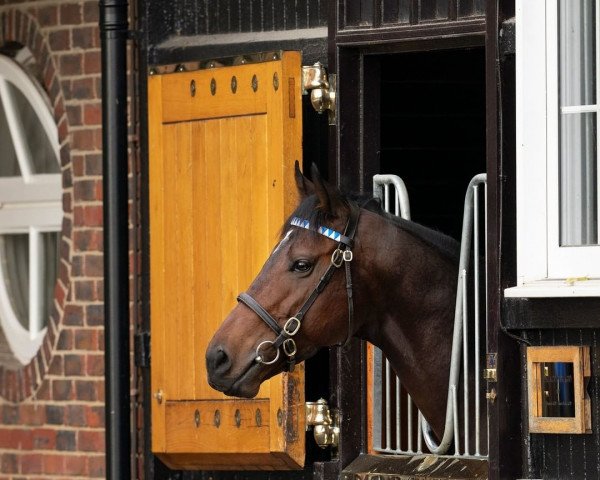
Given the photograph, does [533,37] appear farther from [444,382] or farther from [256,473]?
[256,473]

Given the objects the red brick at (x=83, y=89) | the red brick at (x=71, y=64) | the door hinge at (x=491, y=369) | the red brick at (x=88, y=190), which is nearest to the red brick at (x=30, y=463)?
the red brick at (x=88, y=190)

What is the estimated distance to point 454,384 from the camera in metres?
6.21

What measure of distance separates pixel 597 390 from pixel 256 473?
2.16 meters

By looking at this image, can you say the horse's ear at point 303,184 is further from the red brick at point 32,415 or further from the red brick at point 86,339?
the red brick at point 32,415

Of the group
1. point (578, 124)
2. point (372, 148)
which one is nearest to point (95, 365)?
point (372, 148)

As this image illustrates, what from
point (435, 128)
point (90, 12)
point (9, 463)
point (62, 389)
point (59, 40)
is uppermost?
point (90, 12)

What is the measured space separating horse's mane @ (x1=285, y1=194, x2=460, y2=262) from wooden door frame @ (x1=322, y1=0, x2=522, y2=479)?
319mm

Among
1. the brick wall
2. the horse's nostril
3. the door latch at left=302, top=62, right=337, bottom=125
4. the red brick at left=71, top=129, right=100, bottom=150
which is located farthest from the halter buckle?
the red brick at left=71, top=129, right=100, bottom=150

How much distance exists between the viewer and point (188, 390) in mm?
6922

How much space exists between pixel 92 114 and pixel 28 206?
85 cm

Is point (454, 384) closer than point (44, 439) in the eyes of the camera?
Yes

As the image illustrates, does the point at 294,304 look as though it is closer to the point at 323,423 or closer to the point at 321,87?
the point at 323,423

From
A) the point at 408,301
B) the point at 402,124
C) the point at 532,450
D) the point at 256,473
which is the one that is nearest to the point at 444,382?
the point at 408,301

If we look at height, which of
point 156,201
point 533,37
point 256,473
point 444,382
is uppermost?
point 533,37
